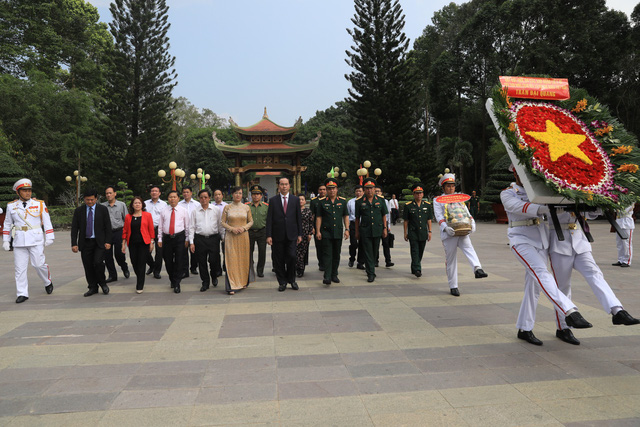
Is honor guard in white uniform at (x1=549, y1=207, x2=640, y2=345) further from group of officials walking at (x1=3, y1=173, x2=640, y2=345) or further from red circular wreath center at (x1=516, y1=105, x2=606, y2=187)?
group of officials walking at (x1=3, y1=173, x2=640, y2=345)

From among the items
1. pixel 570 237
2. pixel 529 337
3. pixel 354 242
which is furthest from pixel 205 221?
pixel 570 237

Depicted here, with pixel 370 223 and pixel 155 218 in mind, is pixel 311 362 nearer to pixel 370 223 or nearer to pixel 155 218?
pixel 370 223

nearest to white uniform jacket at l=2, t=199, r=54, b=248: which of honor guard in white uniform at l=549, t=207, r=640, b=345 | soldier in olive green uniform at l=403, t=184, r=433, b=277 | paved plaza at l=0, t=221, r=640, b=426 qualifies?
paved plaza at l=0, t=221, r=640, b=426

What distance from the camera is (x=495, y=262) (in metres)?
8.52

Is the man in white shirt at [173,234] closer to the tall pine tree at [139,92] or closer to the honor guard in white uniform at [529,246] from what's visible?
the honor guard in white uniform at [529,246]

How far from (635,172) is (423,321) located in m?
2.27

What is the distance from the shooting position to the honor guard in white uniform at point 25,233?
5672mm

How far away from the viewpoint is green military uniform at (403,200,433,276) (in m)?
7.01

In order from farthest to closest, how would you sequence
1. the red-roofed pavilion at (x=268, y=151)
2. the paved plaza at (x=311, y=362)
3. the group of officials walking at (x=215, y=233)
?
the red-roofed pavilion at (x=268, y=151), the group of officials walking at (x=215, y=233), the paved plaza at (x=311, y=362)

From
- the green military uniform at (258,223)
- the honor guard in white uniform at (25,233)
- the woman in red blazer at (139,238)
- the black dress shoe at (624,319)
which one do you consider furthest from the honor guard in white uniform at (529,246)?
the honor guard in white uniform at (25,233)

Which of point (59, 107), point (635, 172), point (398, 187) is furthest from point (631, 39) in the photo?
point (59, 107)

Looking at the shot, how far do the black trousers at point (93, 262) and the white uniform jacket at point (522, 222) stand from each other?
16.9 feet

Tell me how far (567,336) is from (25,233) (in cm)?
637

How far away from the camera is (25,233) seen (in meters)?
5.73
